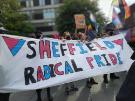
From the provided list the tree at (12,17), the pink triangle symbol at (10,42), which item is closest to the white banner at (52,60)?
the pink triangle symbol at (10,42)

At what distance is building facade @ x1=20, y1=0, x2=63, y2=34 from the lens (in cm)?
9300

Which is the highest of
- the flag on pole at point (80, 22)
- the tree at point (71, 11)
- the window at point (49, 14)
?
the flag on pole at point (80, 22)

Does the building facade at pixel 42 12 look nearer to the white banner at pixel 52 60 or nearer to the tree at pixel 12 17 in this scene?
the tree at pixel 12 17

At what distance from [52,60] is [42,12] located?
Result: 87.0m

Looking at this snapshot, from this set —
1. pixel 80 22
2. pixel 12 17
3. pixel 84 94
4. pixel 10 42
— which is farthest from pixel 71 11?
pixel 10 42

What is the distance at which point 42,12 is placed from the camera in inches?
3745

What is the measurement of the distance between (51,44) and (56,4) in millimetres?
84202

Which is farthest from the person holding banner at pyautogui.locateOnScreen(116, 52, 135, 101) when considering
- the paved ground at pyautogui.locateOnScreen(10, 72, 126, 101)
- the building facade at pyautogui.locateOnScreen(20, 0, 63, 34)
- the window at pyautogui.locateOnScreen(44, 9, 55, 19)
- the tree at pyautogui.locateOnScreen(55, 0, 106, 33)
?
the window at pyautogui.locateOnScreen(44, 9, 55, 19)

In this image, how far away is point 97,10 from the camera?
66.7m

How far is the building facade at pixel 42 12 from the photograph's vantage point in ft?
305

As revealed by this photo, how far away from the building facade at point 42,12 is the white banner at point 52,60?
82366 mm

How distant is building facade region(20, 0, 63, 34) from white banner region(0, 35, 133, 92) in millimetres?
82366

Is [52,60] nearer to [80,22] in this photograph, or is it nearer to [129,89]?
[129,89]

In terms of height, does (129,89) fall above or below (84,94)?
above
